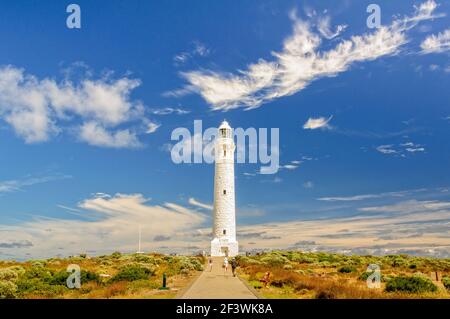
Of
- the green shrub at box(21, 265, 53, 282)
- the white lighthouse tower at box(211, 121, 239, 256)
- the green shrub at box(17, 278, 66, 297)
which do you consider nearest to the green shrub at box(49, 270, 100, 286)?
the green shrub at box(21, 265, 53, 282)

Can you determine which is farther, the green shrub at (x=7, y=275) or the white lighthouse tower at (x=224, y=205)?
the white lighthouse tower at (x=224, y=205)

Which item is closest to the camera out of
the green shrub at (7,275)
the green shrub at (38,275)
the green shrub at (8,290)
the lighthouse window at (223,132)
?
the green shrub at (8,290)

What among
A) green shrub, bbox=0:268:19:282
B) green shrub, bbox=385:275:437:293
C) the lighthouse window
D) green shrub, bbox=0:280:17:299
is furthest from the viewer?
the lighthouse window

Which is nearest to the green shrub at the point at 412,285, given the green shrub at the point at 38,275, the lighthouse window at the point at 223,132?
the green shrub at the point at 38,275

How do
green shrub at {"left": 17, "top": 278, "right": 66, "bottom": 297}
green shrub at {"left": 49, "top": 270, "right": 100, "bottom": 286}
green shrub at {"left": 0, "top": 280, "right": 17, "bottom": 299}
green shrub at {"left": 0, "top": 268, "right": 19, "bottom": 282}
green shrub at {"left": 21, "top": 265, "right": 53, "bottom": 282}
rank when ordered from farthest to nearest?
green shrub at {"left": 21, "top": 265, "right": 53, "bottom": 282}
green shrub at {"left": 0, "top": 268, "right": 19, "bottom": 282}
green shrub at {"left": 49, "top": 270, "right": 100, "bottom": 286}
green shrub at {"left": 17, "top": 278, "right": 66, "bottom": 297}
green shrub at {"left": 0, "top": 280, "right": 17, "bottom": 299}

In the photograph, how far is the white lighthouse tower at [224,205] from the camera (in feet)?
188

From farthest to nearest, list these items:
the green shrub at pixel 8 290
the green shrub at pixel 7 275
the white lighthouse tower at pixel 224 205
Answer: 1. the white lighthouse tower at pixel 224 205
2. the green shrub at pixel 7 275
3. the green shrub at pixel 8 290

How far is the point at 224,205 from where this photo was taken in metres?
57.9

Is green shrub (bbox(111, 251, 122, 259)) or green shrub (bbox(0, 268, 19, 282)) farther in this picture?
green shrub (bbox(111, 251, 122, 259))

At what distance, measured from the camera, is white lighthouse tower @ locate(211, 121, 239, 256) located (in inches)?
2250

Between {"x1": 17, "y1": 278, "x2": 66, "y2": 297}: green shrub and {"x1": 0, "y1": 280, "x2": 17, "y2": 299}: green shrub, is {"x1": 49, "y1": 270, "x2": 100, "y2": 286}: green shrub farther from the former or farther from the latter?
{"x1": 0, "y1": 280, "x2": 17, "y2": 299}: green shrub

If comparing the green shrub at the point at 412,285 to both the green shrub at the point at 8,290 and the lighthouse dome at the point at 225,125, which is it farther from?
the lighthouse dome at the point at 225,125

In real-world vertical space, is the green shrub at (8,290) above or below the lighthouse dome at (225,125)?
below
